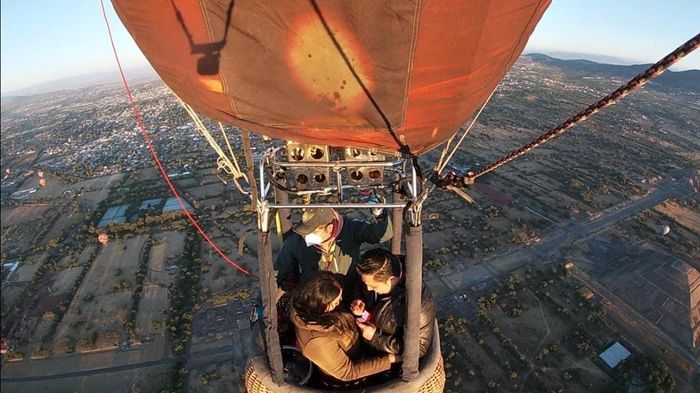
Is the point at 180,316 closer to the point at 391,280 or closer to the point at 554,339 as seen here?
the point at 554,339

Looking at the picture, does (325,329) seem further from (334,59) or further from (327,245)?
(334,59)

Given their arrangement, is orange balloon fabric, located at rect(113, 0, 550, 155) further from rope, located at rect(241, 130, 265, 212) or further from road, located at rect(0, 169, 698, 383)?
road, located at rect(0, 169, 698, 383)

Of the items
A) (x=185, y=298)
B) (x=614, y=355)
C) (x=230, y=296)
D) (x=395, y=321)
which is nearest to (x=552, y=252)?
(x=614, y=355)

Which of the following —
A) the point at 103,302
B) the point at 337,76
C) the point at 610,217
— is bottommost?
the point at 610,217

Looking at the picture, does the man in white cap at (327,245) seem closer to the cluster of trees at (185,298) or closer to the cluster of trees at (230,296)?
the cluster of trees at (185,298)

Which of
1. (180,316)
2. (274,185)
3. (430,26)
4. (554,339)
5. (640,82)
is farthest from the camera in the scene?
(180,316)

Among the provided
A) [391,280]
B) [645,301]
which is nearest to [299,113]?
[391,280]
